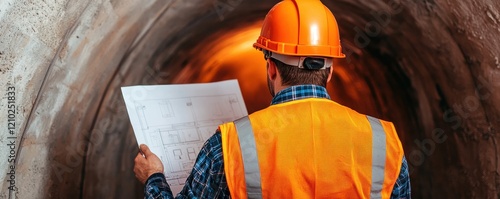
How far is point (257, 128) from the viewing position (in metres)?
1.92

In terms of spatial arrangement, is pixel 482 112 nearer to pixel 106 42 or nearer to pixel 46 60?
pixel 106 42

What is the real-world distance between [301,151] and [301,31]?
0.48 metres

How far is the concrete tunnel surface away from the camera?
218 cm

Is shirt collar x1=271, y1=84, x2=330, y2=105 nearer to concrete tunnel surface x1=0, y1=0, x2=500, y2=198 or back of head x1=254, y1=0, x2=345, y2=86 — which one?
back of head x1=254, y1=0, x2=345, y2=86

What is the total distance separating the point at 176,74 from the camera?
3.08 m

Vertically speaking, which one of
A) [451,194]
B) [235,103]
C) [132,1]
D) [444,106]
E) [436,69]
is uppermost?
[132,1]

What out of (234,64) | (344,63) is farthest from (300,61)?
(234,64)

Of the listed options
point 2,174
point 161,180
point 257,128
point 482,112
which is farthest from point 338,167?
point 2,174

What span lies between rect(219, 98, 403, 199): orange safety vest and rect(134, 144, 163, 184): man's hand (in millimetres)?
494

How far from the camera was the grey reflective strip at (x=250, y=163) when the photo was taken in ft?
6.19

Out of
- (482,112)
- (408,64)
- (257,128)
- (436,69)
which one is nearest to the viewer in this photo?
(257,128)

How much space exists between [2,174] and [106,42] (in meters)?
0.67

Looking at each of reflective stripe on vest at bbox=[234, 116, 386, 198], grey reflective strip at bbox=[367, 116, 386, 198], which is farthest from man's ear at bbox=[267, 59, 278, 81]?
grey reflective strip at bbox=[367, 116, 386, 198]

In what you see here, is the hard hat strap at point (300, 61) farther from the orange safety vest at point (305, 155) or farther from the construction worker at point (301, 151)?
the orange safety vest at point (305, 155)
